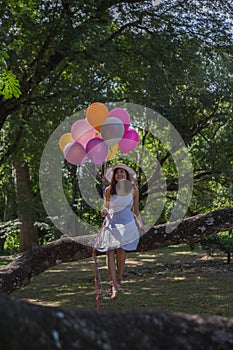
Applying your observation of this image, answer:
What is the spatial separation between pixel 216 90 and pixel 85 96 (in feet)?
14.5

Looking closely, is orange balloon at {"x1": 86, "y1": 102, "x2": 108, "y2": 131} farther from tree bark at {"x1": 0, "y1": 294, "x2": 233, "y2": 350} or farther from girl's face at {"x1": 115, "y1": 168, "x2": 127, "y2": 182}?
tree bark at {"x1": 0, "y1": 294, "x2": 233, "y2": 350}

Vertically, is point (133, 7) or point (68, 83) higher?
point (133, 7)

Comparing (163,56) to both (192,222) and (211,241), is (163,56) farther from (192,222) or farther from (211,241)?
(192,222)

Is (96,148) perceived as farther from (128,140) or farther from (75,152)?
(128,140)

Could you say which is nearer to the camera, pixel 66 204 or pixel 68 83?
pixel 68 83

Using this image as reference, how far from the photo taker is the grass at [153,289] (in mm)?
6770

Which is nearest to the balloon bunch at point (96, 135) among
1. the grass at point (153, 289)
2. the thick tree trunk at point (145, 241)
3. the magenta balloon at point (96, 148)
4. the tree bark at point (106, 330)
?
the magenta balloon at point (96, 148)

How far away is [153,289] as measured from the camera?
8453mm

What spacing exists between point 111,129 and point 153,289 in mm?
4317

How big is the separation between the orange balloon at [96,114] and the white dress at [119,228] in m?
0.91

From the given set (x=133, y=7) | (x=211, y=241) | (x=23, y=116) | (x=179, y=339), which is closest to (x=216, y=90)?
(x=133, y=7)

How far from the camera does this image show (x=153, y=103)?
438 inches

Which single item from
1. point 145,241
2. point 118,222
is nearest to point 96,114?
point 118,222

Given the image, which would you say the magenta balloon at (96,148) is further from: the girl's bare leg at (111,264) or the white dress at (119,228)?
the girl's bare leg at (111,264)
